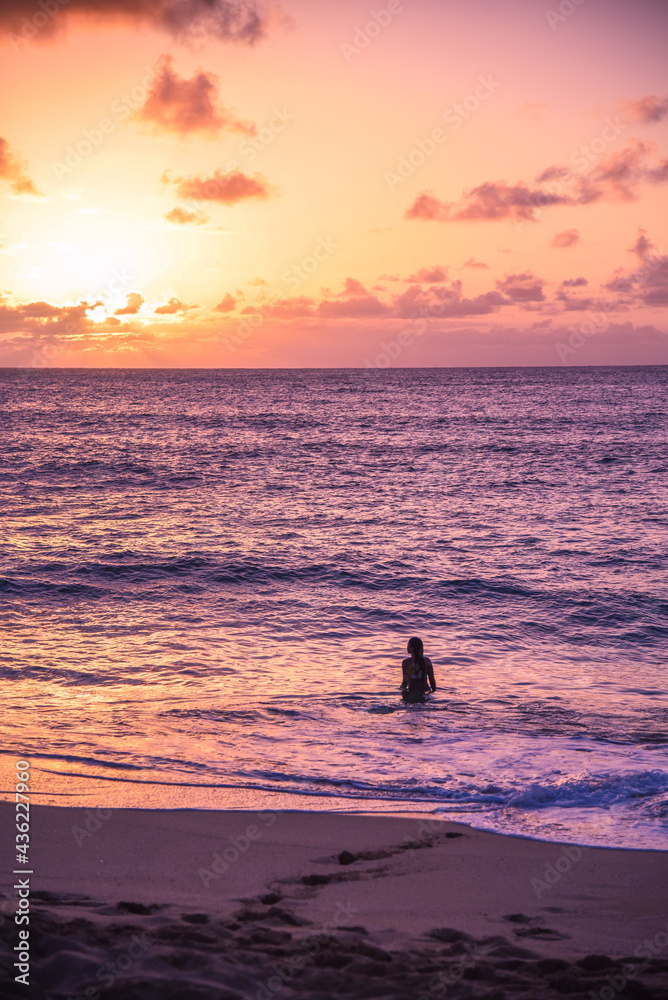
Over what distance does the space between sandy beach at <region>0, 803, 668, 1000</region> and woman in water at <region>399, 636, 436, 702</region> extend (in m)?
4.23

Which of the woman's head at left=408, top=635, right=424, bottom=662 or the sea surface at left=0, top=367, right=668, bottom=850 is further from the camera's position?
the woman's head at left=408, top=635, right=424, bottom=662

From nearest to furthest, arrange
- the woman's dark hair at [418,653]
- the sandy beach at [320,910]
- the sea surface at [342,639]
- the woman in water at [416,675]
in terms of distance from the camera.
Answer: the sandy beach at [320,910]
the sea surface at [342,639]
the woman in water at [416,675]
the woman's dark hair at [418,653]

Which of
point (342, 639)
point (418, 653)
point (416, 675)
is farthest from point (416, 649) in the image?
point (342, 639)

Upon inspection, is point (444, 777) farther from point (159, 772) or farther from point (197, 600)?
point (197, 600)

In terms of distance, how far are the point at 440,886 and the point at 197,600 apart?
13110 mm

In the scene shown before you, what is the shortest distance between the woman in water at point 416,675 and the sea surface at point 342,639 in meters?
0.37

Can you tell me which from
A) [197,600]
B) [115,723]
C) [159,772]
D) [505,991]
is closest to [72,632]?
[197,600]

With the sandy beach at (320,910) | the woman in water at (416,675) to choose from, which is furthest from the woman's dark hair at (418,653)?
the sandy beach at (320,910)

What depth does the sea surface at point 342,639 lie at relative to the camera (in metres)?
8.82

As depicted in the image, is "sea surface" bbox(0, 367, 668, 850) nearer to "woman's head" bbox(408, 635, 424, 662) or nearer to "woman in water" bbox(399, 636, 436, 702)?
"woman in water" bbox(399, 636, 436, 702)

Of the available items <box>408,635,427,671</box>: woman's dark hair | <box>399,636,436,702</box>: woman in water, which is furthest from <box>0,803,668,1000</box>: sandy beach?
<box>408,635,427,671</box>: woman's dark hair

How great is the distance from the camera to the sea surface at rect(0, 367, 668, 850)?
882cm

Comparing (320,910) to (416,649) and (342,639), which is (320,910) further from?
(342,639)

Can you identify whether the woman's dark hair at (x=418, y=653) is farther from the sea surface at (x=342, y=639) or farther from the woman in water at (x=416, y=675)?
the sea surface at (x=342, y=639)
